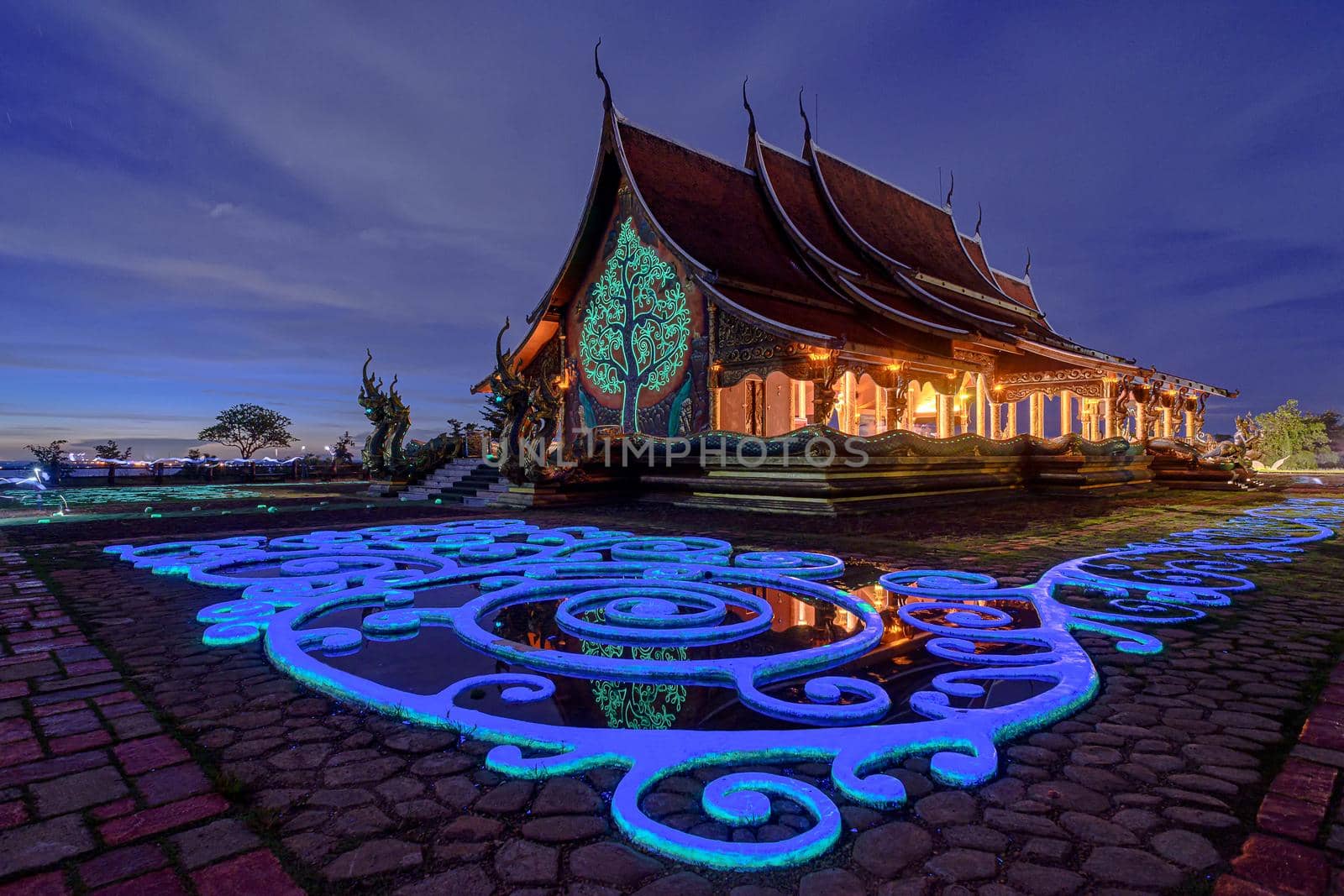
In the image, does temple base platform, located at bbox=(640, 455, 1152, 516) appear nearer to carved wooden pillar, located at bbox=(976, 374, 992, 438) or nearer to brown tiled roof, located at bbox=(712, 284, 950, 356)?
brown tiled roof, located at bbox=(712, 284, 950, 356)

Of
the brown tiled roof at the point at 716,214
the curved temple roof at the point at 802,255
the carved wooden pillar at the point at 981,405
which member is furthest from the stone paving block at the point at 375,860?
the carved wooden pillar at the point at 981,405

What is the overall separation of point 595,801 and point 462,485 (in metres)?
11.9

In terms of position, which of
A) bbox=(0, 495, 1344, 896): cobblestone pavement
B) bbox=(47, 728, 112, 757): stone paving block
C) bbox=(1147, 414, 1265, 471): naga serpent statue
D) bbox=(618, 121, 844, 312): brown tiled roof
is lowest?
bbox=(0, 495, 1344, 896): cobblestone pavement

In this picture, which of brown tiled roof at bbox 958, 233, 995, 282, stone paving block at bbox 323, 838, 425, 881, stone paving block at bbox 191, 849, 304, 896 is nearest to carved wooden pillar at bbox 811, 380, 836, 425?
stone paving block at bbox 323, 838, 425, 881

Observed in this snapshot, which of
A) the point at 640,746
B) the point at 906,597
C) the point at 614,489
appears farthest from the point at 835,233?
the point at 640,746

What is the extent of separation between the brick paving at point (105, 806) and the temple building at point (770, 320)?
9428mm

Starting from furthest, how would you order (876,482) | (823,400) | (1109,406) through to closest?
1. (1109,406)
2. (823,400)
3. (876,482)

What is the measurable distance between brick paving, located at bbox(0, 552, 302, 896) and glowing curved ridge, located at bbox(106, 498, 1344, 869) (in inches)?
22.5

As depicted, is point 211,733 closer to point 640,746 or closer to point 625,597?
point 640,746

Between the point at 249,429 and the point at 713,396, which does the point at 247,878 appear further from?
the point at 249,429

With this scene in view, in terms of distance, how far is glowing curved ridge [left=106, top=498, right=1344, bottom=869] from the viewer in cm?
184

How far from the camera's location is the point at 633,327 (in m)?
15.2

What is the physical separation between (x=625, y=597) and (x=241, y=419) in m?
47.9

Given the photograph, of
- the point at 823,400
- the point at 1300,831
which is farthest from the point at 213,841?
the point at 823,400
